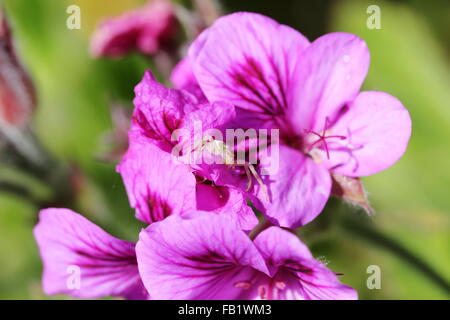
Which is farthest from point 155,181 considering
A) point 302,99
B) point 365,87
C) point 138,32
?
point 365,87

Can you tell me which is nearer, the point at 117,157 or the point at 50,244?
the point at 50,244

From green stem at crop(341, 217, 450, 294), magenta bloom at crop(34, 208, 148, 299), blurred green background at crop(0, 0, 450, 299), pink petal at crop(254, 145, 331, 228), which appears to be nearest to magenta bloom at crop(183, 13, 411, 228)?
pink petal at crop(254, 145, 331, 228)

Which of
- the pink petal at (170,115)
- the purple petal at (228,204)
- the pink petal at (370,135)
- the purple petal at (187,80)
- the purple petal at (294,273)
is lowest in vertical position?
the purple petal at (294,273)

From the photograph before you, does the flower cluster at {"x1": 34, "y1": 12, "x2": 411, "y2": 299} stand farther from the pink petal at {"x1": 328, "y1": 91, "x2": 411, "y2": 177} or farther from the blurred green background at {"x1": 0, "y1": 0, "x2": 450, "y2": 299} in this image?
the blurred green background at {"x1": 0, "y1": 0, "x2": 450, "y2": 299}

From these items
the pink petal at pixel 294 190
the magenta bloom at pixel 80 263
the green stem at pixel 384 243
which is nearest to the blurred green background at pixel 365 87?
the green stem at pixel 384 243

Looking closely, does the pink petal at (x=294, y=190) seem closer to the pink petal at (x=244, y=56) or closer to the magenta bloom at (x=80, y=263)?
the pink petal at (x=244, y=56)

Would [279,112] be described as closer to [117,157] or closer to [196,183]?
[196,183]

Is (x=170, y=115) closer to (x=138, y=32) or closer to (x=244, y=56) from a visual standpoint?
(x=244, y=56)
